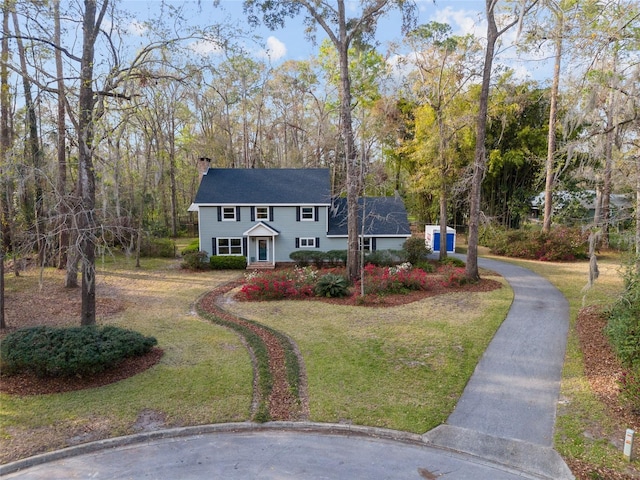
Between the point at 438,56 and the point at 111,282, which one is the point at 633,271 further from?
the point at 111,282

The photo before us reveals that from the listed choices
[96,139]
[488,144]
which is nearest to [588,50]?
[96,139]

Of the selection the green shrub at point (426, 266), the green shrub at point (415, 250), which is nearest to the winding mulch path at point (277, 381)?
the green shrub at point (426, 266)

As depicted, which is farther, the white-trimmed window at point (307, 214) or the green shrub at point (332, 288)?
the white-trimmed window at point (307, 214)

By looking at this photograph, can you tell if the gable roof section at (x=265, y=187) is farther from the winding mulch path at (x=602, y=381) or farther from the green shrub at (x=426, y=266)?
the winding mulch path at (x=602, y=381)

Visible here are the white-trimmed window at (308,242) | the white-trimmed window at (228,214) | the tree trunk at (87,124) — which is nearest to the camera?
the tree trunk at (87,124)

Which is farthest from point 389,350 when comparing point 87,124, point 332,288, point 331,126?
point 331,126

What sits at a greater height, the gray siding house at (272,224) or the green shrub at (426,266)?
the gray siding house at (272,224)

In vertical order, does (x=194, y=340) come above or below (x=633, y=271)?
below
